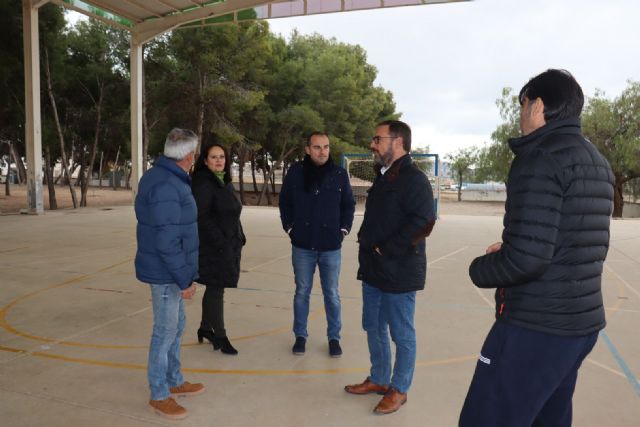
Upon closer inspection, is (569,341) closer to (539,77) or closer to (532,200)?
(532,200)

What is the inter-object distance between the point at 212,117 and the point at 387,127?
22068 mm

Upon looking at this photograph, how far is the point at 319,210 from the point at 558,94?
2.38 metres

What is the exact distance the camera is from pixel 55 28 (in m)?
18.4

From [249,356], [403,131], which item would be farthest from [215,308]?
[403,131]

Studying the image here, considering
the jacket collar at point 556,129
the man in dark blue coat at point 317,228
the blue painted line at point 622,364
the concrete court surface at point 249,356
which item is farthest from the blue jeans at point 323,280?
the jacket collar at point 556,129

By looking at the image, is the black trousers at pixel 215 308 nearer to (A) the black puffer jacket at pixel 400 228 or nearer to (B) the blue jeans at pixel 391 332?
(B) the blue jeans at pixel 391 332

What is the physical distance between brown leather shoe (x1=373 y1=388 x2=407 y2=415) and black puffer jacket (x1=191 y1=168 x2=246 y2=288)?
1.44 metres

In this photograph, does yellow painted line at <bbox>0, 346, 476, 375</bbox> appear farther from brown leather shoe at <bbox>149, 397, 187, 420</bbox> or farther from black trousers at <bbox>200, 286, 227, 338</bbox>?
brown leather shoe at <bbox>149, 397, 187, 420</bbox>

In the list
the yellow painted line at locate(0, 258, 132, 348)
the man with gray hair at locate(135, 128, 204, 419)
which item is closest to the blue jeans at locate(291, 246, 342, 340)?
the man with gray hair at locate(135, 128, 204, 419)

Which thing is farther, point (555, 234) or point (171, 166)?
point (171, 166)

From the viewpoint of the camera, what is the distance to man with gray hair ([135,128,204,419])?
2805mm

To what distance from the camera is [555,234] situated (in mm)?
1685

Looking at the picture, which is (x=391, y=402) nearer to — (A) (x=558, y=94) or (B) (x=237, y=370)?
(B) (x=237, y=370)

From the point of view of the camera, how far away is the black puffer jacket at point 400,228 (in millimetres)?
2977
